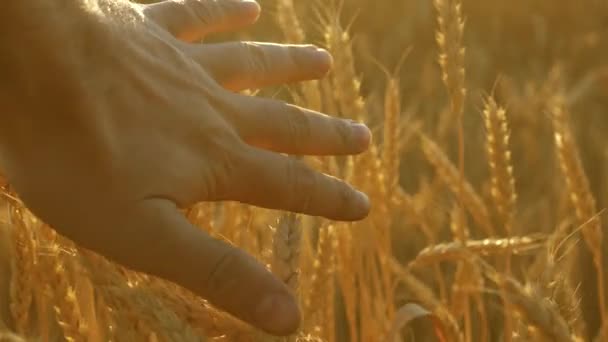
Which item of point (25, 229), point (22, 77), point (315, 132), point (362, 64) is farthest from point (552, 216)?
point (22, 77)

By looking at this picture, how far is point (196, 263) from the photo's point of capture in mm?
971

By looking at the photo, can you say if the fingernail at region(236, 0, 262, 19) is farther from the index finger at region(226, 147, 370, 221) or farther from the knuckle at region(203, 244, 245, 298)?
the knuckle at region(203, 244, 245, 298)

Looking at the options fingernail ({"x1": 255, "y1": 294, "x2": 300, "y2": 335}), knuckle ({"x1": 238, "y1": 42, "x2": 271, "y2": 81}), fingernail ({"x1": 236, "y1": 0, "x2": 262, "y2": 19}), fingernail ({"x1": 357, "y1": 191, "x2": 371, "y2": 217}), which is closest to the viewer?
fingernail ({"x1": 255, "y1": 294, "x2": 300, "y2": 335})

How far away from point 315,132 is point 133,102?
281 millimetres

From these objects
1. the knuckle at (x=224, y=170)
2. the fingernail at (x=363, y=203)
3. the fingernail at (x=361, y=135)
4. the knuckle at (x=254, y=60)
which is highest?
the knuckle at (x=254, y=60)

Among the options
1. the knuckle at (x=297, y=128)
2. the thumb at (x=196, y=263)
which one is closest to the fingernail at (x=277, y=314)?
the thumb at (x=196, y=263)

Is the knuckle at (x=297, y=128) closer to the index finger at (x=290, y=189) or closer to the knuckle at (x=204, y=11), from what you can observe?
the index finger at (x=290, y=189)

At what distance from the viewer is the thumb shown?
95 centimetres

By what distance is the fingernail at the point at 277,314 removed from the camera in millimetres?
933

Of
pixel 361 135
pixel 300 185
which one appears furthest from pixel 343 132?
pixel 300 185

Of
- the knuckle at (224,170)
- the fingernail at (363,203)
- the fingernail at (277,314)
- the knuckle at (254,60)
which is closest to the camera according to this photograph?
the fingernail at (277,314)

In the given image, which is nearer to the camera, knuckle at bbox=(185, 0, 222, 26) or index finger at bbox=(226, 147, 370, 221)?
index finger at bbox=(226, 147, 370, 221)

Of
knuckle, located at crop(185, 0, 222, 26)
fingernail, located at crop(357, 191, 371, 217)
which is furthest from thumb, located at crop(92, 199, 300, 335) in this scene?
knuckle, located at crop(185, 0, 222, 26)

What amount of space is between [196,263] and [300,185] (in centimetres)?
21
